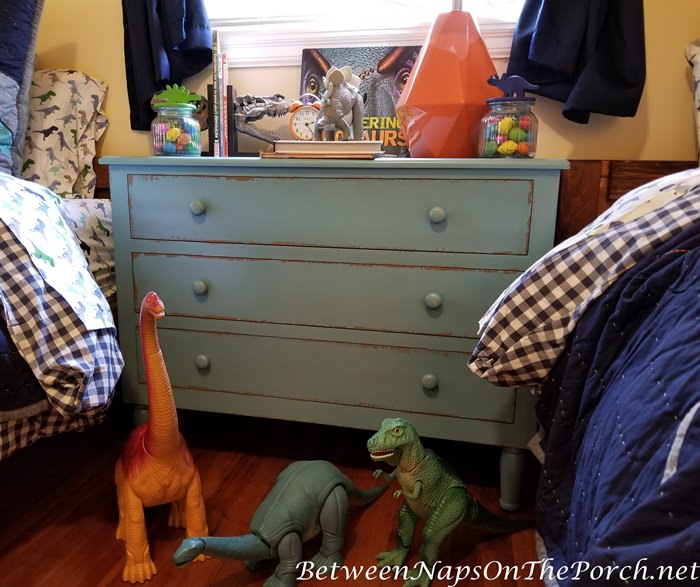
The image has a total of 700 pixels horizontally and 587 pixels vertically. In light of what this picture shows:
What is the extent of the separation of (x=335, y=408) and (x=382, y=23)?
1.18 meters

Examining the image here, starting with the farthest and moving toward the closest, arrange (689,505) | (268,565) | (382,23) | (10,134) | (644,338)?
(382,23), (10,134), (268,565), (644,338), (689,505)

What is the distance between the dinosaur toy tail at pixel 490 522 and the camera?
1251mm

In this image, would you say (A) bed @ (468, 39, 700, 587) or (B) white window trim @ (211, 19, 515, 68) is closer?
(A) bed @ (468, 39, 700, 587)

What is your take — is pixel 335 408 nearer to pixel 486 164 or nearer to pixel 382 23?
pixel 486 164

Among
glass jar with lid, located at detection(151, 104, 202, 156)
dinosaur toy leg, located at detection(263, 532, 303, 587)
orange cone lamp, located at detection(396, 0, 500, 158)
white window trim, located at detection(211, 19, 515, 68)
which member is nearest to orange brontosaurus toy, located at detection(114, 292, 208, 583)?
dinosaur toy leg, located at detection(263, 532, 303, 587)

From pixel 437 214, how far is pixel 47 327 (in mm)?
833

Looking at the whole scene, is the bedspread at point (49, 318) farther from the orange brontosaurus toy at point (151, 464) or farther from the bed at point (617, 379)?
the bed at point (617, 379)

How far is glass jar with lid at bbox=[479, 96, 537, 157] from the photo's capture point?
1386 mm

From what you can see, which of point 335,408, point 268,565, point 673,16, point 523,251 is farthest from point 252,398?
point 673,16

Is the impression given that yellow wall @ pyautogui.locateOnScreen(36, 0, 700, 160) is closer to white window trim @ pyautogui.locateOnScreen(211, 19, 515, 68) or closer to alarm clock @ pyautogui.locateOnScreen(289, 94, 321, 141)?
white window trim @ pyautogui.locateOnScreen(211, 19, 515, 68)

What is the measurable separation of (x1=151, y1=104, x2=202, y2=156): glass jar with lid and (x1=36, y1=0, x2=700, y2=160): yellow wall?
33 centimetres

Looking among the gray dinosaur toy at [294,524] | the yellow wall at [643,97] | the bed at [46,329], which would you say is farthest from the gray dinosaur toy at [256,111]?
the gray dinosaur toy at [294,524]

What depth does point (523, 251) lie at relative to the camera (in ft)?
4.36

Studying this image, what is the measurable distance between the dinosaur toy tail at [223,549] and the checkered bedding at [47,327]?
0.35 metres
